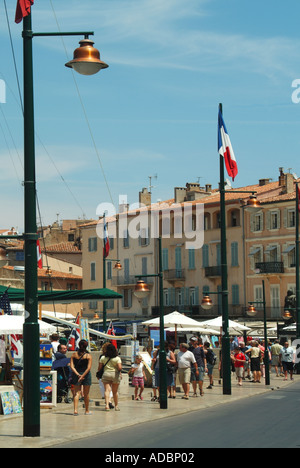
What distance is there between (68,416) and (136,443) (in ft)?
15.6

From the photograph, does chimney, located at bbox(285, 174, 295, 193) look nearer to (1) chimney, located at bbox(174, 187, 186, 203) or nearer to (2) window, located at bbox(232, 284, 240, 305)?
(2) window, located at bbox(232, 284, 240, 305)

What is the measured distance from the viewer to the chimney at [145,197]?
83875 mm

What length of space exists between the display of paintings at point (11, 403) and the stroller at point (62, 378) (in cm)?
238

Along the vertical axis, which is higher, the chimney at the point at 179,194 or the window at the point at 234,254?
the chimney at the point at 179,194

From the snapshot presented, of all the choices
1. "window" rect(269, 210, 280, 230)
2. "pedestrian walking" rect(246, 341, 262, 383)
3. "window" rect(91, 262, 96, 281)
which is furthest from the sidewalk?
"window" rect(91, 262, 96, 281)

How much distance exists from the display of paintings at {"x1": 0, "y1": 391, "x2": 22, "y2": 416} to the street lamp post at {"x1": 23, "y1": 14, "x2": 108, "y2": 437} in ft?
13.2

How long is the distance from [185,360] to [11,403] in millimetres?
6932

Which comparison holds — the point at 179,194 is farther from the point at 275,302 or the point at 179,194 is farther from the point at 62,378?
the point at 62,378

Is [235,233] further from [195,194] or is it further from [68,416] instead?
[68,416]

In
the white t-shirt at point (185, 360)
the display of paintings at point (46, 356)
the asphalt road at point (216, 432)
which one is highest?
the display of paintings at point (46, 356)

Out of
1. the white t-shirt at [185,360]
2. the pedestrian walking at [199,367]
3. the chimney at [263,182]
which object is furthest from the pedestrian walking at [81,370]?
the chimney at [263,182]

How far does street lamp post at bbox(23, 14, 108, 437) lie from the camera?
13.7 m

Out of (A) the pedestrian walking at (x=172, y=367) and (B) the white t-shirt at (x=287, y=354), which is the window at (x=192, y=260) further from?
(A) the pedestrian walking at (x=172, y=367)
